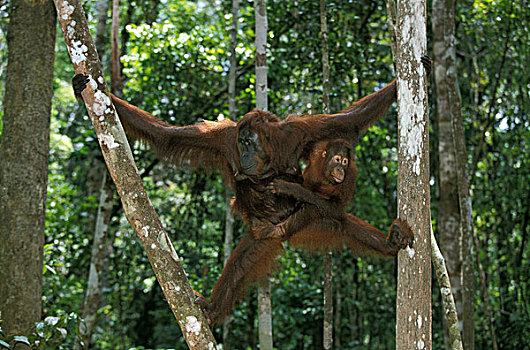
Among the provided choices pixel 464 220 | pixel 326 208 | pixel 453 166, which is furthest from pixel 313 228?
pixel 453 166

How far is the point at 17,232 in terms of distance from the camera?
3.80 metres

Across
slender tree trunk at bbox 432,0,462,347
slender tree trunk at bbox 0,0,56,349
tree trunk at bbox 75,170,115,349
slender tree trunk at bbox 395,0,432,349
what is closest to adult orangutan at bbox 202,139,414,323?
slender tree trunk at bbox 395,0,432,349

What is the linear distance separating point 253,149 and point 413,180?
1379 mm

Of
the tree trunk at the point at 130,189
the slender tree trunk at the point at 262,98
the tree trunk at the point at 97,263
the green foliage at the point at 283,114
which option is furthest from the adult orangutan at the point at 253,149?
the green foliage at the point at 283,114

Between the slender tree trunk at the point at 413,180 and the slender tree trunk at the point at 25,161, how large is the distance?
282 cm

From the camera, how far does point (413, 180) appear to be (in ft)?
8.31

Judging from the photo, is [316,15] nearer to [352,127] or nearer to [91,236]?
[352,127]

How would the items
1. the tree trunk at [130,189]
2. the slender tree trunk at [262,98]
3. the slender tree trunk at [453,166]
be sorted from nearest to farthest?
the tree trunk at [130,189]
the slender tree trunk at [262,98]
the slender tree trunk at [453,166]

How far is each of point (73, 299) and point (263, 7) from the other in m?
4.16

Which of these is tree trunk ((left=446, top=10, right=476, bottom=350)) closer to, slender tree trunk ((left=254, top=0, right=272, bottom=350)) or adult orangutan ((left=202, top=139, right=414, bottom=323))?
adult orangutan ((left=202, top=139, right=414, bottom=323))

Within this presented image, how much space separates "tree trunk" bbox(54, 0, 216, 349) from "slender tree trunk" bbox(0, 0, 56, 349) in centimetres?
146

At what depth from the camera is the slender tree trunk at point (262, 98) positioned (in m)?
4.34

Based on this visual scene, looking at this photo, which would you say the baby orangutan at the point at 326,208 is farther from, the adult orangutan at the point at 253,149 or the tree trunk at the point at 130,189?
the tree trunk at the point at 130,189

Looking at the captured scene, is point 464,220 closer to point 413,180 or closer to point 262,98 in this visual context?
point 262,98
